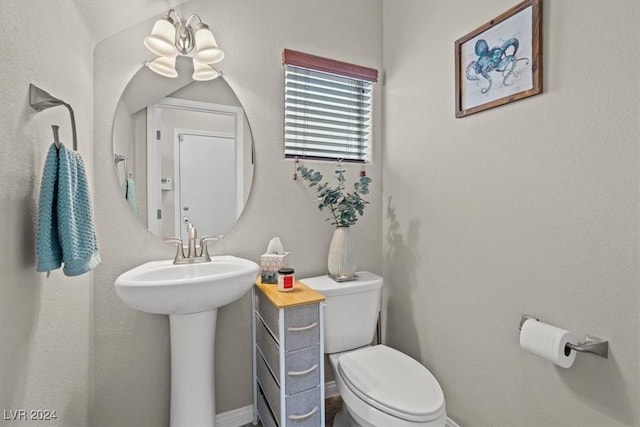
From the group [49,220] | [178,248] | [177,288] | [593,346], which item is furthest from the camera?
[178,248]

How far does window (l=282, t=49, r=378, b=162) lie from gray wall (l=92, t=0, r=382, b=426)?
2.8 inches

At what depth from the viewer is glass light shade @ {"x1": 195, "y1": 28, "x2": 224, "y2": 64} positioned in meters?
1.52

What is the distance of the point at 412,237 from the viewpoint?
5.94 ft

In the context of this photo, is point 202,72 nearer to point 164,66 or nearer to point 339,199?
point 164,66

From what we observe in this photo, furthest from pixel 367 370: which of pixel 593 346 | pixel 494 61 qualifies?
pixel 494 61

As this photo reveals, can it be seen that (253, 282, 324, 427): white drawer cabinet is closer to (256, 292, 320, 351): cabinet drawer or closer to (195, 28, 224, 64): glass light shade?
(256, 292, 320, 351): cabinet drawer

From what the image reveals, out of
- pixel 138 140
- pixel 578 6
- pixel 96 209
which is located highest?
pixel 578 6

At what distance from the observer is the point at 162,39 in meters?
1.46

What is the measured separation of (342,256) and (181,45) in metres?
1.33

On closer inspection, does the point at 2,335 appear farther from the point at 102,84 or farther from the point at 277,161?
the point at 277,161

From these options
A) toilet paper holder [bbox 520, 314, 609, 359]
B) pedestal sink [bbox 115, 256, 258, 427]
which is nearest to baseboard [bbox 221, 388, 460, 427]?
pedestal sink [bbox 115, 256, 258, 427]

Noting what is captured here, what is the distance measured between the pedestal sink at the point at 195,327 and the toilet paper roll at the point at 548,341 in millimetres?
1063

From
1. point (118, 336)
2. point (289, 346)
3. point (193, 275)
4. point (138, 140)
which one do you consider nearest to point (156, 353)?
point (118, 336)

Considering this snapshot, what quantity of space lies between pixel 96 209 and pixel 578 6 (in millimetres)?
2017
